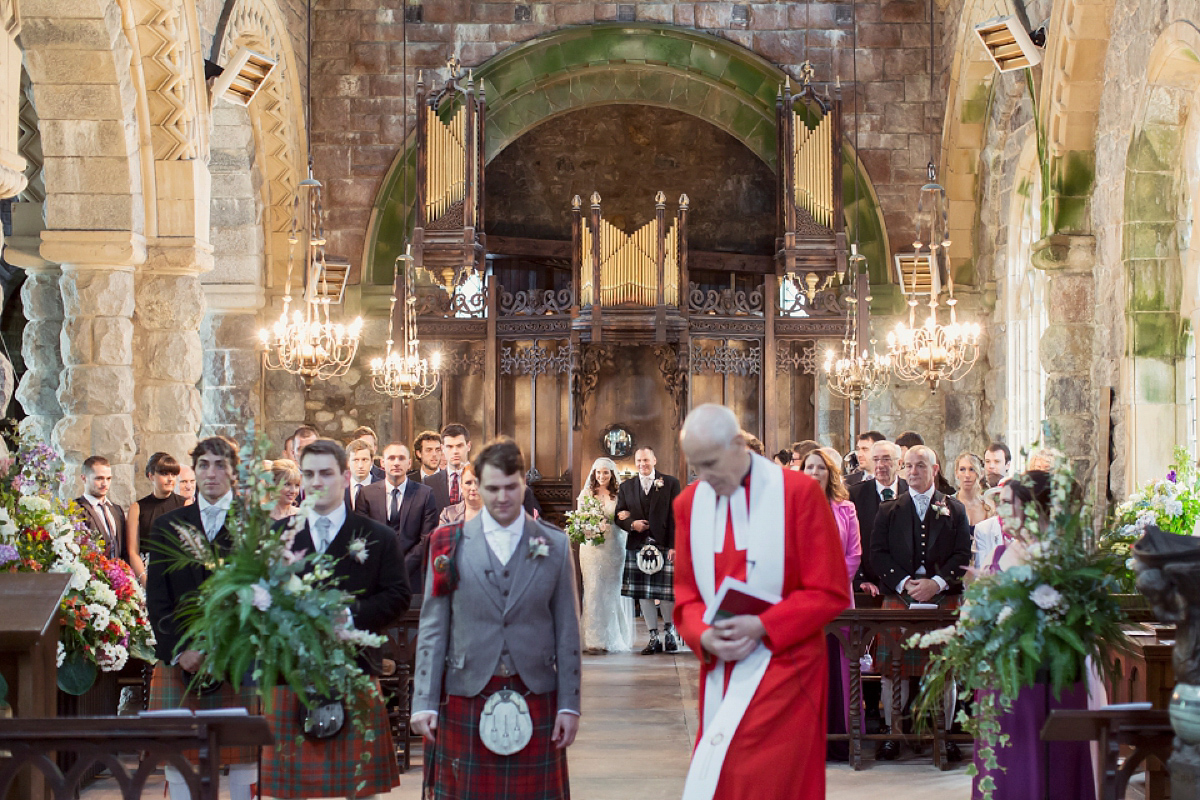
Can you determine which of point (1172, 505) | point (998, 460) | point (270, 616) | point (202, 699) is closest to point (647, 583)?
point (998, 460)

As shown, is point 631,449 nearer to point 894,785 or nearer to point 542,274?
point 542,274

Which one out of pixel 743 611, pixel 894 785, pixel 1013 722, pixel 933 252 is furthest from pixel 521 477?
pixel 933 252

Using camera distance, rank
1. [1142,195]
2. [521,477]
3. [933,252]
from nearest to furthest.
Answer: [521,477] < [1142,195] < [933,252]

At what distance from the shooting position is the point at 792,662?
3.61 meters

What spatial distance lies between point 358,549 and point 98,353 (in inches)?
223

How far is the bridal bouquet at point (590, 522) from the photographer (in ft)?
33.4

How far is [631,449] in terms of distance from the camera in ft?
46.9

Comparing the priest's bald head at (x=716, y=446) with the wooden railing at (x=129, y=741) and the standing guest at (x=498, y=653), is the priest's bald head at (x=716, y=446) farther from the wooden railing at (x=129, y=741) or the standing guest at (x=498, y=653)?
the wooden railing at (x=129, y=741)

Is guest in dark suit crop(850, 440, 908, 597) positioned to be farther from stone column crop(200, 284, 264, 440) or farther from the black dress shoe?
stone column crop(200, 284, 264, 440)

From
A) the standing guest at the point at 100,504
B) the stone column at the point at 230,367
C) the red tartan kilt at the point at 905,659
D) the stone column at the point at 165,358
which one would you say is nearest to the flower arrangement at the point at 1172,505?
the red tartan kilt at the point at 905,659

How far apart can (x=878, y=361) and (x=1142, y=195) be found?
416 centimetres

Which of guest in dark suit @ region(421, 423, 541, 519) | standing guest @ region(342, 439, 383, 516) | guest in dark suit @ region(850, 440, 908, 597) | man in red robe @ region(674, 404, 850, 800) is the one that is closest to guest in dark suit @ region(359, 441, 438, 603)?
guest in dark suit @ region(421, 423, 541, 519)

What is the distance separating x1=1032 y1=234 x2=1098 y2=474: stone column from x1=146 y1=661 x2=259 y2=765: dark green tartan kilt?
22.1ft

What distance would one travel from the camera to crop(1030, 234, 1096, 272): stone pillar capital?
9.46 metres
